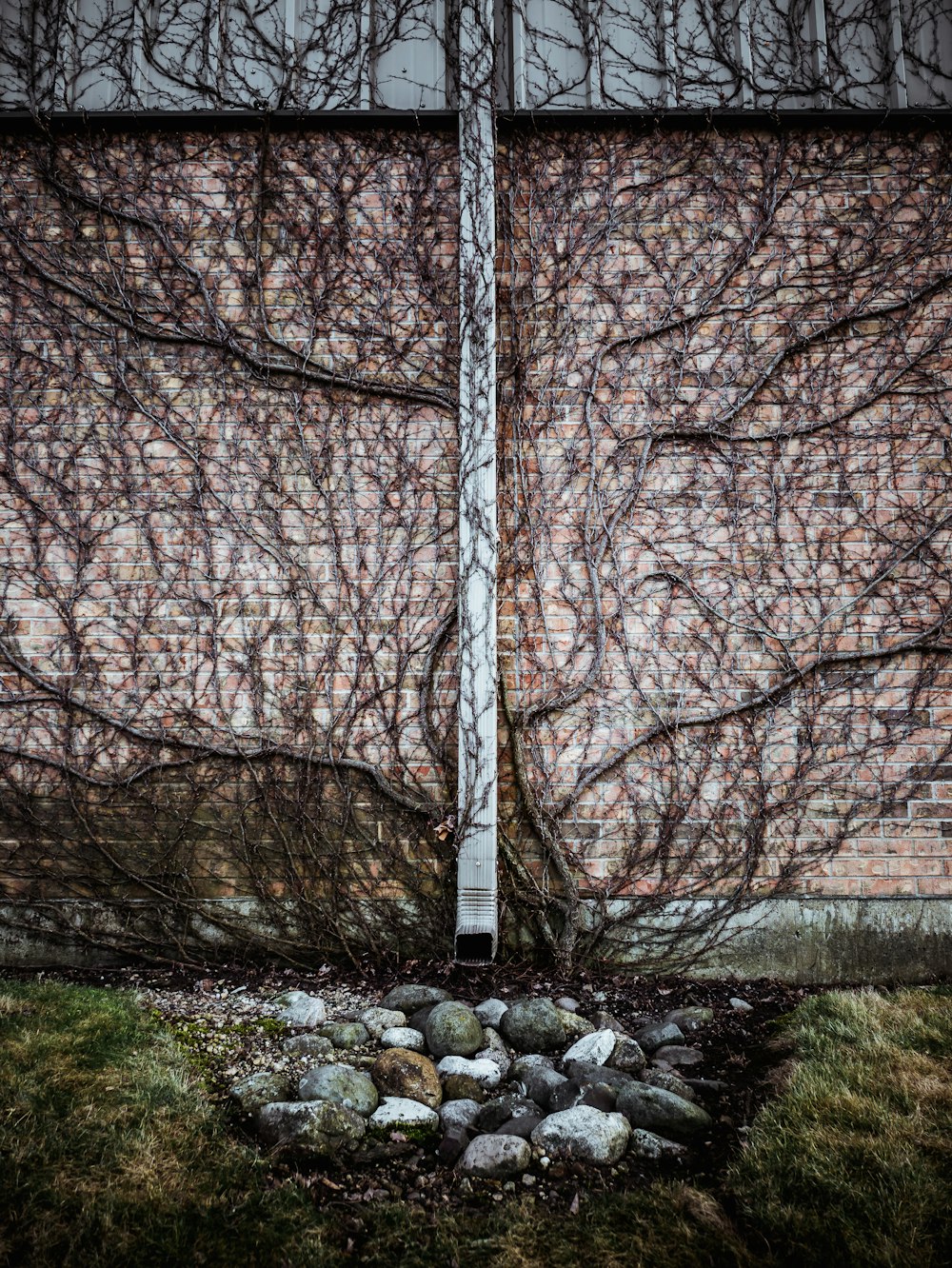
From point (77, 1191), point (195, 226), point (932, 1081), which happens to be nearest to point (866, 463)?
point (932, 1081)

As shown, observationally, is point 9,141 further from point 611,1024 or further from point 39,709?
point 611,1024

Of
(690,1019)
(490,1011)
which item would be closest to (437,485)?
(490,1011)

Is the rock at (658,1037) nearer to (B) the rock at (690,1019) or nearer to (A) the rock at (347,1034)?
(B) the rock at (690,1019)

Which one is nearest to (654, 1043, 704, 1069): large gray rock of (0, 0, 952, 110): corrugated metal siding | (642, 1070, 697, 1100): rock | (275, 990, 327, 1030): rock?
(642, 1070, 697, 1100): rock

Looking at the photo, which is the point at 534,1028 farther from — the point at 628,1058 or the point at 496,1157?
the point at 496,1157

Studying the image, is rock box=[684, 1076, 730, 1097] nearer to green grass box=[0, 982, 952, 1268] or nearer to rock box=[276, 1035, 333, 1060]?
green grass box=[0, 982, 952, 1268]

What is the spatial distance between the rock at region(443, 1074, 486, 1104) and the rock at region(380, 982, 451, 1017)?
470 millimetres

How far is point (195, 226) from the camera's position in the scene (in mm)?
3586

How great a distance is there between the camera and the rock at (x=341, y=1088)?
2229mm

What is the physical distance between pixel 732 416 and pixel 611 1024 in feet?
8.36

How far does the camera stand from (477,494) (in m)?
3.34

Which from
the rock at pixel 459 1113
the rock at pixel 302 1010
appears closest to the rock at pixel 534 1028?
the rock at pixel 459 1113

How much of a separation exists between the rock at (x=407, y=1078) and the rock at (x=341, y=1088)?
5 cm

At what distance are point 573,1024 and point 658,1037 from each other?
0.96 ft
